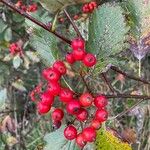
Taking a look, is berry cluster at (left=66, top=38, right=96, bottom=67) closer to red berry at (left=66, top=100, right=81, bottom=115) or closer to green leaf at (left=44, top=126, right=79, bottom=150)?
red berry at (left=66, top=100, right=81, bottom=115)

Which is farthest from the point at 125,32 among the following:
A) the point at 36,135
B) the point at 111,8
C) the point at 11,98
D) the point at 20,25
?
the point at 11,98

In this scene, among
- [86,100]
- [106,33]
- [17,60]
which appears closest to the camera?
[86,100]

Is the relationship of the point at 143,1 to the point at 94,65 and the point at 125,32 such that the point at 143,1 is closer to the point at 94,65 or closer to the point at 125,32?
the point at 125,32

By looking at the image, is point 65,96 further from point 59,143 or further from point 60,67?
point 59,143

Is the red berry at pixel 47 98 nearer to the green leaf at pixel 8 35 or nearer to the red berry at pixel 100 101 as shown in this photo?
the red berry at pixel 100 101

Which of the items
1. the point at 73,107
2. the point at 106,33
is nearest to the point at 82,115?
the point at 73,107

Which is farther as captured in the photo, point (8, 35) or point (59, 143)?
point (8, 35)

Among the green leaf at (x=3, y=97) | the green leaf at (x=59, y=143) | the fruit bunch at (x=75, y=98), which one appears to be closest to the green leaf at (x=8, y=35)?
the green leaf at (x=3, y=97)
